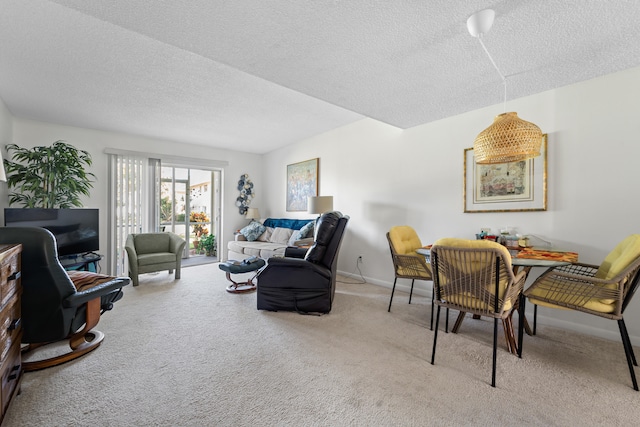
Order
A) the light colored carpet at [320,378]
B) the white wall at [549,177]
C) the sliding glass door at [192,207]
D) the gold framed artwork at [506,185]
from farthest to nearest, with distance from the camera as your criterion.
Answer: the sliding glass door at [192,207]
the gold framed artwork at [506,185]
the white wall at [549,177]
the light colored carpet at [320,378]

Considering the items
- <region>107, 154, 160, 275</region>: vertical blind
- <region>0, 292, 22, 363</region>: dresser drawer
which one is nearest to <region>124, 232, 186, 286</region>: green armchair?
<region>107, 154, 160, 275</region>: vertical blind

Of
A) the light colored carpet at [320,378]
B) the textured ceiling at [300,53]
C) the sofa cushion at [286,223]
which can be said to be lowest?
the light colored carpet at [320,378]

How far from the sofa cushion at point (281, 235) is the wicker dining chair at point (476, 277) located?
355 cm

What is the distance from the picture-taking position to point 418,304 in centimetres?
321

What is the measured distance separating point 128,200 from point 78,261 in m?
1.79

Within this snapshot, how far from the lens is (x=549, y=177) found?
2.71 m

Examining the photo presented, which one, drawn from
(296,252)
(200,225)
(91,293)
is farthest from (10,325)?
(200,225)

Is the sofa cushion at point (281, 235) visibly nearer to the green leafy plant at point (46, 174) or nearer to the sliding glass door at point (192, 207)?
the sliding glass door at point (192, 207)

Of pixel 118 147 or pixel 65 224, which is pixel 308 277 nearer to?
pixel 65 224

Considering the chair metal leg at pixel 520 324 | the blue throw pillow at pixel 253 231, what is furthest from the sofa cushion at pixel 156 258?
the chair metal leg at pixel 520 324

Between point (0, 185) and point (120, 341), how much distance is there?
10.6 feet

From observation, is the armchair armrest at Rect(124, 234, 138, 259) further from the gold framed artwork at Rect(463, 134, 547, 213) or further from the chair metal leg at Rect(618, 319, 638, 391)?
the chair metal leg at Rect(618, 319, 638, 391)

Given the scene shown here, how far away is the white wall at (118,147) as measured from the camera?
412 cm

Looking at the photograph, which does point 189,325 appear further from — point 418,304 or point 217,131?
point 217,131
